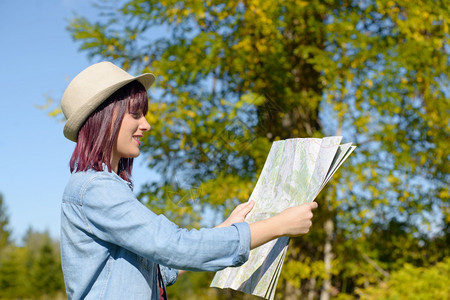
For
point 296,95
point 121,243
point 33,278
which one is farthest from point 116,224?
point 33,278

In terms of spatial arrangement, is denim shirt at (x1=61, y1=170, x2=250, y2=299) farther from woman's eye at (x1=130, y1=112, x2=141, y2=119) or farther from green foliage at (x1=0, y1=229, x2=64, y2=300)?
green foliage at (x1=0, y1=229, x2=64, y2=300)

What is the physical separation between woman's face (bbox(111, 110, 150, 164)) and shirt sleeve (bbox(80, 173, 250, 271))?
0.58 ft

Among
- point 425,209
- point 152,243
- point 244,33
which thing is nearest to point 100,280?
point 152,243

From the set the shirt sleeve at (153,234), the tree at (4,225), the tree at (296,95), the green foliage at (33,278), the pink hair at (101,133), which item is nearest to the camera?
the shirt sleeve at (153,234)

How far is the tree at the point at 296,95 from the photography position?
16.4ft

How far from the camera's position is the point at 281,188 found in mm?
1640

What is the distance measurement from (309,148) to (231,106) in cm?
345

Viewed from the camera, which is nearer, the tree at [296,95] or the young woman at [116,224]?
the young woman at [116,224]

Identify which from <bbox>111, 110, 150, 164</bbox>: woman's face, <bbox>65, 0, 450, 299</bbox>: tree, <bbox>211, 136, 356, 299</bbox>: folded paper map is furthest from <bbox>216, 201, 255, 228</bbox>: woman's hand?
<bbox>65, 0, 450, 299</bbox>: tree

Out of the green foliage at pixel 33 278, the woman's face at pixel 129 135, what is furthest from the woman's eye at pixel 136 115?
the green foliage at pixel 33 278

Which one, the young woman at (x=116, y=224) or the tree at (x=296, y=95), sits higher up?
the tree at (x=296, y=95)

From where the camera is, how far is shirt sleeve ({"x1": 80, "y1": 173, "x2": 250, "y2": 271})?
133 centimetres

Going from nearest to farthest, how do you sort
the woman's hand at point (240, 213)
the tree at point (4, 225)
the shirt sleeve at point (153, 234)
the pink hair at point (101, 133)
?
the shirt sleeve at point (153, 234) → the pink hair at point (101, 133) → the woman's hand at point (240, 213) → the tree at point (4, 225)

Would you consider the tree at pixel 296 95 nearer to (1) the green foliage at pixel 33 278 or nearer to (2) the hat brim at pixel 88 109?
(2) the hat brim at pixel 88 109
